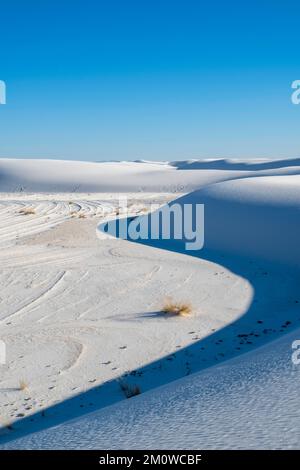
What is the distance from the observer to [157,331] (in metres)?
7.63

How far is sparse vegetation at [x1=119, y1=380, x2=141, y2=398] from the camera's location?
5.33 meters

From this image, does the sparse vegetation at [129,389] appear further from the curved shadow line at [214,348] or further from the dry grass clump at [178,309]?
the dry grass clump at [178,309]

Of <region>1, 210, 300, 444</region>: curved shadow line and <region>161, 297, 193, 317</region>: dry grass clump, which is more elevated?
<region>161, 297, 193, 317</region>: dry grass clump

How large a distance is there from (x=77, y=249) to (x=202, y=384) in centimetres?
1028

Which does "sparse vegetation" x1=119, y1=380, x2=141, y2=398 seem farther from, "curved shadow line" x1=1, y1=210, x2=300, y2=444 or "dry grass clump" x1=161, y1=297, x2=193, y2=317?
"dry grass clump" x1=161, y1=297, x2=193, y2=317

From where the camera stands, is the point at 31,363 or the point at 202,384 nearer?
the point at 202,384

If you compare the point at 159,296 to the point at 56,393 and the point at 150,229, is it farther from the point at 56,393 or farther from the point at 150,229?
the point at 150,229

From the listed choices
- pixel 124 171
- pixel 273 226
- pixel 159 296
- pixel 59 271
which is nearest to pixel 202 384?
pixel 159 296

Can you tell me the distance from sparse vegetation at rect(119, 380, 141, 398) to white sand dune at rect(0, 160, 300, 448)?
121 millimetres

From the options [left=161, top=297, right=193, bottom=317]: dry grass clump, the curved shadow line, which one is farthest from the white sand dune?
[left=161, top=297, right=193, bottom=317]: dry grass clump

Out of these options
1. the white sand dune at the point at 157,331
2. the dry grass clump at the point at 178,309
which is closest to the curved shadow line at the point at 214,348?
the white sand dune at the point at 157,331

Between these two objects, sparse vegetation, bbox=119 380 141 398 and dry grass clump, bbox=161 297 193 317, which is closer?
sparse vegetation, bbox=119 380 141 398

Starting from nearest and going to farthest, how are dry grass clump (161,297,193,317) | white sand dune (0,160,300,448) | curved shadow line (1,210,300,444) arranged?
white sand dune (0,160,300,448) < curved shadow line (1,210,300,444) < dry grass clump (161,297,193,317)

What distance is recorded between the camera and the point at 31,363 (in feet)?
21.4
